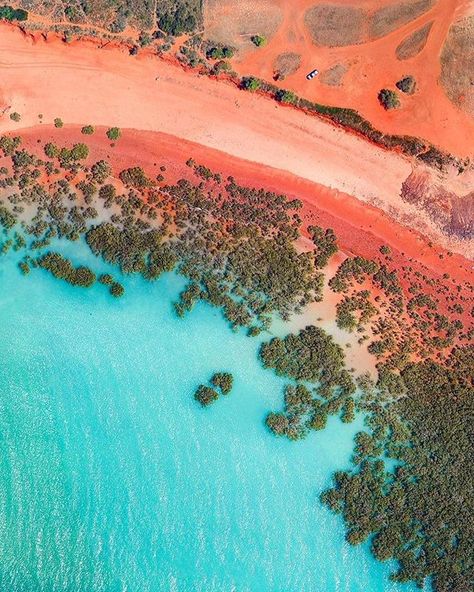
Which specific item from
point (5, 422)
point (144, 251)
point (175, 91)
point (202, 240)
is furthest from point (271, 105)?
point (5, 422)

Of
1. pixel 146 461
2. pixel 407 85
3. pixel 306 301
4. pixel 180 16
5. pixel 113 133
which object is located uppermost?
pixel 407 85

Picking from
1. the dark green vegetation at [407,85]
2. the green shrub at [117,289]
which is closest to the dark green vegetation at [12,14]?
the green shrub at [117,289]

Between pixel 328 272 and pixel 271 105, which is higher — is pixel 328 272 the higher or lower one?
the lower one

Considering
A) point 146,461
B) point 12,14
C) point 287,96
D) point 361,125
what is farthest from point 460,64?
point 146,461

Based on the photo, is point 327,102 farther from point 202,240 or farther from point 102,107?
point 102,107

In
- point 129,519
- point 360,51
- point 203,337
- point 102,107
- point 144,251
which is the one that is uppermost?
point 360,51

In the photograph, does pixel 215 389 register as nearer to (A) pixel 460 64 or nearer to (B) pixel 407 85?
(B) pixel 407 85
